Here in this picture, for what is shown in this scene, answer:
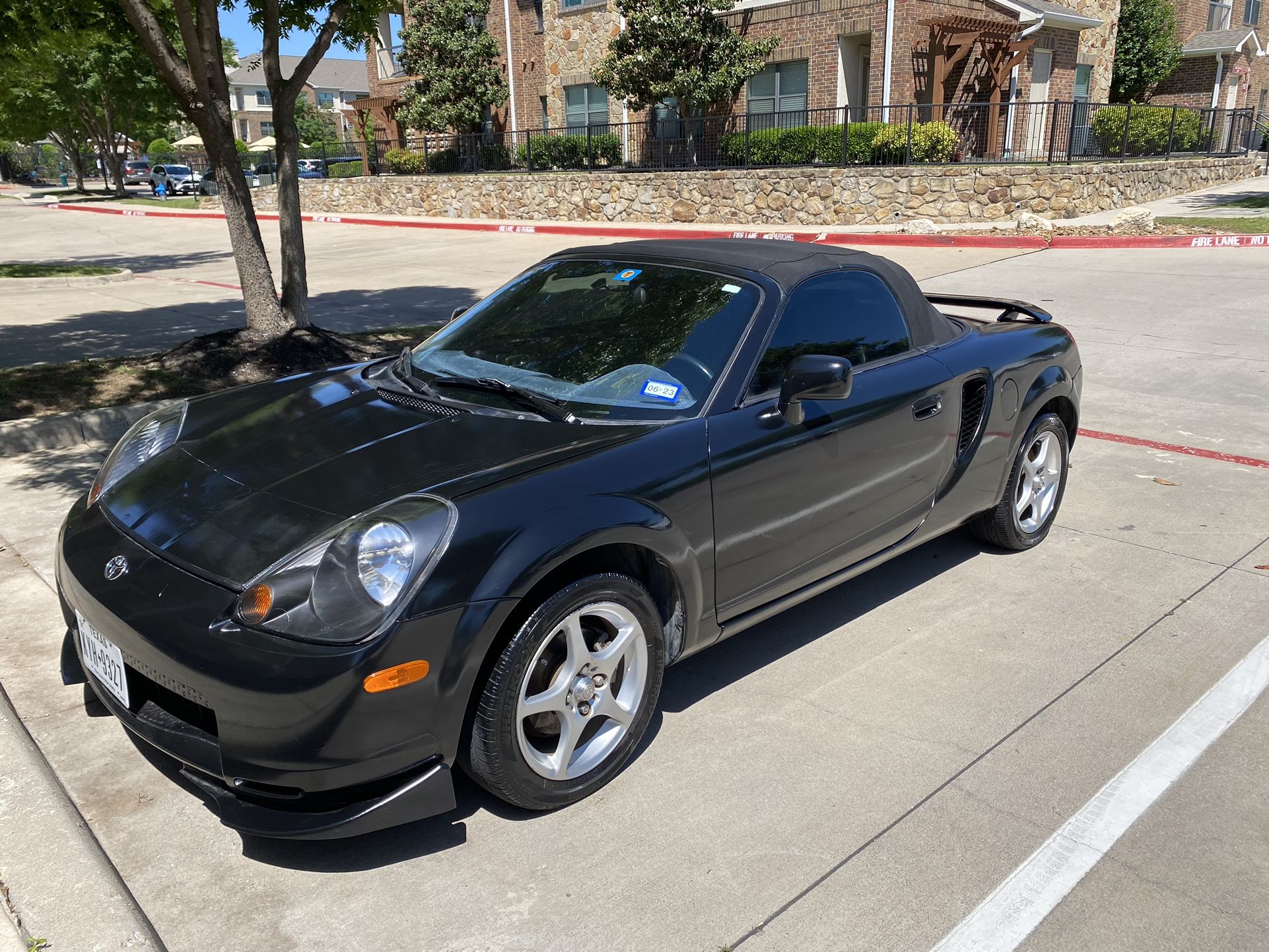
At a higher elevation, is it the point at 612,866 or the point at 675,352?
the point at 675,352

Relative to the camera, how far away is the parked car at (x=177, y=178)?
47906mm

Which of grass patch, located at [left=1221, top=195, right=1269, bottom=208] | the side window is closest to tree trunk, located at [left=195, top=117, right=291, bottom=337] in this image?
the side window

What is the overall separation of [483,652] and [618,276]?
186cm

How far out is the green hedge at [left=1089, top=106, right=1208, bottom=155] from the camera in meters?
20.9

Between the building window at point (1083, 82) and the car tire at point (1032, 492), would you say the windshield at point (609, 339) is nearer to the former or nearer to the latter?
the car tire at point (1032, 492)

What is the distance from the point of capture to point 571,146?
27297 mm

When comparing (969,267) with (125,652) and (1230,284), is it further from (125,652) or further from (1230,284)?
(125,652)

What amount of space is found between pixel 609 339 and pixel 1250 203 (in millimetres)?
21513

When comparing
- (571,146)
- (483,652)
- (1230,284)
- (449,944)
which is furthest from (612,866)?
(571,146)

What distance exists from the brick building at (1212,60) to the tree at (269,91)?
103ft

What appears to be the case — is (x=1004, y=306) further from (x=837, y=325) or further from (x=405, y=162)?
(x=405, y=162)

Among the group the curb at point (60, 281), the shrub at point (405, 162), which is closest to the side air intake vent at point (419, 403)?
the curb at point (60, 281)

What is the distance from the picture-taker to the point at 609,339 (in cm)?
386

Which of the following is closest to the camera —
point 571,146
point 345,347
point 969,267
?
point 345,347
